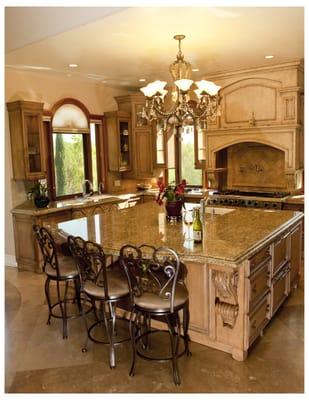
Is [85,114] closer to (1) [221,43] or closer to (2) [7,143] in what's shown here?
(2) [7,143]

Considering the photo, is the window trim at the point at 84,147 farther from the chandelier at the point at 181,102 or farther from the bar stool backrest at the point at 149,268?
the bar stool backrest at the point at 149,268

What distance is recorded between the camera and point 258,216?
396cm

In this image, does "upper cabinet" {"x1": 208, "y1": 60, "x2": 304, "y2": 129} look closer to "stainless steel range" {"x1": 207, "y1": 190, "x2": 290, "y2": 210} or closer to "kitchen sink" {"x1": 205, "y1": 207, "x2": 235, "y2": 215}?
"stainless steel range" {"x1": 207, "y1": 190, "x2": 290, "y2": 210}

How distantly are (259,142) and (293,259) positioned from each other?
7.01ft

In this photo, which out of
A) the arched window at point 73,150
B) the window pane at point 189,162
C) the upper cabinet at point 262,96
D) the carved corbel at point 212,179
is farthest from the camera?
the window pane at point 189,162

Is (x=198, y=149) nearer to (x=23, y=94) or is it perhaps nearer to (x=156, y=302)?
(x=23, y=94)

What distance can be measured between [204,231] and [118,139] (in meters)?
3.63

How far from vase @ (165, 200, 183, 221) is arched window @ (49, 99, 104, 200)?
2617mm

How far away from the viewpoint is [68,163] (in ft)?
20.1

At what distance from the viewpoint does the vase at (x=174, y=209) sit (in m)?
3.83

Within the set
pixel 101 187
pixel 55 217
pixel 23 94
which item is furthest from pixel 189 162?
pixel 23 94

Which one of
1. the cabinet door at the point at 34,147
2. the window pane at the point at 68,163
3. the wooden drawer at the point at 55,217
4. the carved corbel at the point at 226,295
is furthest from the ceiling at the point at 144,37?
the carved corbel at the point at 226,295

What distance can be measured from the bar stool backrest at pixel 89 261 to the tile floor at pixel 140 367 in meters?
0.60
